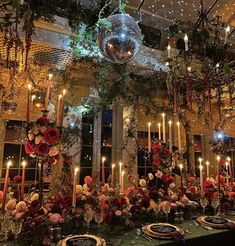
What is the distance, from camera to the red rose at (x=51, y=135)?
1561 millimetres

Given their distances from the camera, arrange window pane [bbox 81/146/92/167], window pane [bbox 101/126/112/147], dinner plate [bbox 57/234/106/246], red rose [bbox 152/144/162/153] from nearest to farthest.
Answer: dinner plate [bbox 57/234/106/246] → red rose [bbox 152/144/162/153] → window pane [bbox 81/146/92/167] → window pane [bbox 101/126/112/147]

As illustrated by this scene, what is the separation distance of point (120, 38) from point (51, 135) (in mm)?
910

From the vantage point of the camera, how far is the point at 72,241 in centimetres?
146

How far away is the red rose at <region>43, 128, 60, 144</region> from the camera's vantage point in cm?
156

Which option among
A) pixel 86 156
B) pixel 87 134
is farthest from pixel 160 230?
pixel 87 134

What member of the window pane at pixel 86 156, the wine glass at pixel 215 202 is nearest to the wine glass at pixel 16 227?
the wine glass at pixel 215 202

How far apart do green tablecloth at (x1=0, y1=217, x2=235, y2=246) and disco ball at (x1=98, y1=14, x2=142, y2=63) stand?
53.8 inches

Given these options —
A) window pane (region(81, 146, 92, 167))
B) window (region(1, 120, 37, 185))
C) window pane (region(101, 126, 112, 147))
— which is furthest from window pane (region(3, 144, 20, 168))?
window pane (region(101, 126, 112, 147))

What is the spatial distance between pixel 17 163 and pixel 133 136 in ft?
5.81

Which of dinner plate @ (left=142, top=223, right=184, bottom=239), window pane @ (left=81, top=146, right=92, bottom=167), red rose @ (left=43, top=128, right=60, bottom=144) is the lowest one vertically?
dinner plate @ (left=142, top=223, right=184, bottom=239)

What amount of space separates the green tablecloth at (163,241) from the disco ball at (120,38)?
1366 millimetres

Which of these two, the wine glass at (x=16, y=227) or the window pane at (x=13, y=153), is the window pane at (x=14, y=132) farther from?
the wine glass at (x=16, y=227)

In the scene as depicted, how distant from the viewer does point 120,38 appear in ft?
5.91

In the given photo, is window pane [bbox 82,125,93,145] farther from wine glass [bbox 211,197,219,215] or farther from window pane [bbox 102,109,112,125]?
wine glass [bbox 211,197,219,215]
